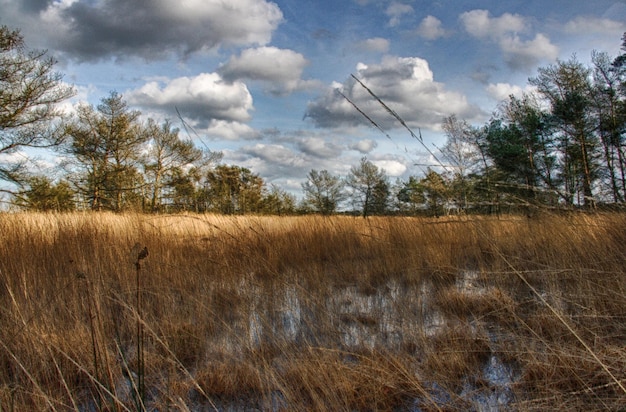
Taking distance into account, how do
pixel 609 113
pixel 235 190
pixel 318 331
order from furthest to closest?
1. pixel 235 190
2. pixel 609 113
3. pixel 318 331

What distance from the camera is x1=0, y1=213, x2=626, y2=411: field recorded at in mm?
1490

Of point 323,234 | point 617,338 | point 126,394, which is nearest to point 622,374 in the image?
point 617,338

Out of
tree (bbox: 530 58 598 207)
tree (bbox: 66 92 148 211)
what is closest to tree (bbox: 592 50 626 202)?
tree (bbox: 530 58 598 207)

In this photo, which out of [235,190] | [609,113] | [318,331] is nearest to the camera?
[318,331]

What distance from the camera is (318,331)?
225 centimetres

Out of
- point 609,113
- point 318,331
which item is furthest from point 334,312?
point 609,113

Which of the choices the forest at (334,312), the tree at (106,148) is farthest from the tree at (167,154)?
the forest at (334,312)

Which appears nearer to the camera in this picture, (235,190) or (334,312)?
(334,312)

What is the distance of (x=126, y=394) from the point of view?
156 centimetres

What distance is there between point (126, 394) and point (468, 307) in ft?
8.05

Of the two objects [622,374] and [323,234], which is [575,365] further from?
[323,234]

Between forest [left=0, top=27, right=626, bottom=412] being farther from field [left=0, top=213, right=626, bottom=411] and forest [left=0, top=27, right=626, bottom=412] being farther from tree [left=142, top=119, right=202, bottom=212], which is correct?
tree [left=142, top=119, right=202, bottom=212]

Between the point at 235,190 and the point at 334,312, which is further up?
the point at 235,190

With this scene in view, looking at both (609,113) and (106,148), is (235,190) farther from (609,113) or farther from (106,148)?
(609,113)
